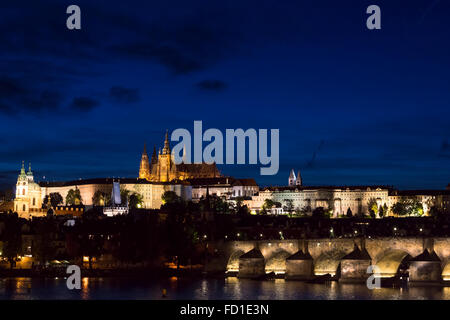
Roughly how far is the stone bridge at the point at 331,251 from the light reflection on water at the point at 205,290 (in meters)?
2.38

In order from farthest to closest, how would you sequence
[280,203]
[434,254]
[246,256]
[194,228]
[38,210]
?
[280,203] → [38,210] → [194,228] → [246,256] → [434,254]

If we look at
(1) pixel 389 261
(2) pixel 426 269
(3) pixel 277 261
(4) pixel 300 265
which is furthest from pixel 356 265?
(3) pixel 277 261

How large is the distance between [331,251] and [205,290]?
33.0 feet

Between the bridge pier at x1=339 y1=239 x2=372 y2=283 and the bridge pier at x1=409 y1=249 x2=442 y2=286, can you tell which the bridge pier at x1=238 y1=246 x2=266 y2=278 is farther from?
the bridge pier at x1=409 y1=249 x2=442 y2=286

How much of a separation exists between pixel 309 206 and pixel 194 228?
93.9 meters

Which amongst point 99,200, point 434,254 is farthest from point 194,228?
point 99,200

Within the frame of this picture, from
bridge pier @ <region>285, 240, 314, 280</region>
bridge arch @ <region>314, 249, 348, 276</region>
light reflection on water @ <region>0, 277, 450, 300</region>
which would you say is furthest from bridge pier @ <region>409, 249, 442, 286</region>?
bridge pier @ <region>285, 240, 314, 280</region>

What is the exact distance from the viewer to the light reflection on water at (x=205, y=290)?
50.2m

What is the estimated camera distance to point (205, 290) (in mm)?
54875

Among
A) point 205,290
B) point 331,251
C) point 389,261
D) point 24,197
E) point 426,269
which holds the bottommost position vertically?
point 205,290

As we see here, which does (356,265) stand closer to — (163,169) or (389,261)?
(389,261)

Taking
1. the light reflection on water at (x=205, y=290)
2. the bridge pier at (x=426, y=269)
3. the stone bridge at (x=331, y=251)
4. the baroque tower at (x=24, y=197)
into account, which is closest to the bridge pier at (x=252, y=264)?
the stone bridge at (x=331, y=251)
